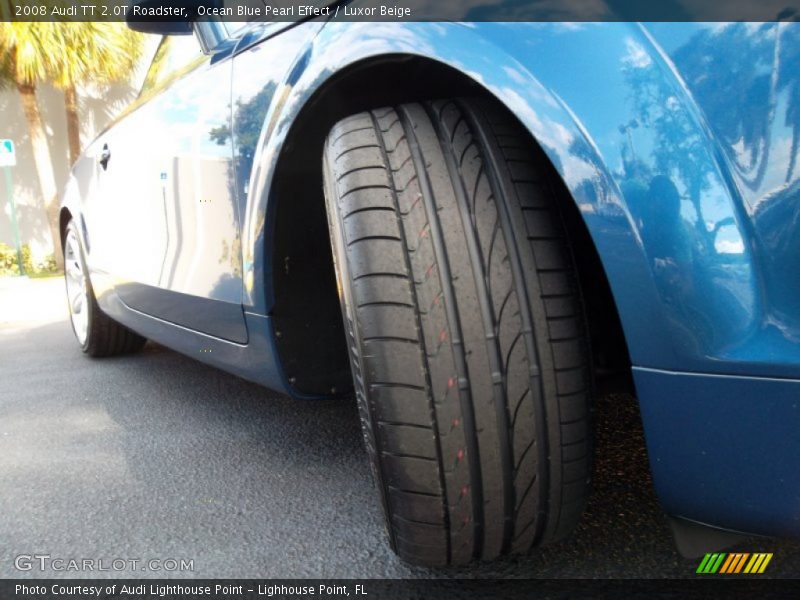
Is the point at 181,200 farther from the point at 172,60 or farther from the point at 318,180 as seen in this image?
the point at 172,60

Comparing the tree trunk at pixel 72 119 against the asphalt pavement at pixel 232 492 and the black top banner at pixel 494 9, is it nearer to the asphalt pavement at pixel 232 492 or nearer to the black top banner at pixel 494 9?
the asphalt pavement at pixel 232 492

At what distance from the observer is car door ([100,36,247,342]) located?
5.12 ft

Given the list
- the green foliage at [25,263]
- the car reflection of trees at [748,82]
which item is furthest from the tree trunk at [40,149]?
the car reflection of trees at [748,82]

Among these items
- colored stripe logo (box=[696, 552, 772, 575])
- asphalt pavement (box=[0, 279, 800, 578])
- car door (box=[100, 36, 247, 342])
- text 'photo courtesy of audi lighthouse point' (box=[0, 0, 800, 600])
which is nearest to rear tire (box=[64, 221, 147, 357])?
asphalt pavement (box=[0, 279, 800, 578])

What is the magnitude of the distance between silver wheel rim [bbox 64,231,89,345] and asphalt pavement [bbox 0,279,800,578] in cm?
61

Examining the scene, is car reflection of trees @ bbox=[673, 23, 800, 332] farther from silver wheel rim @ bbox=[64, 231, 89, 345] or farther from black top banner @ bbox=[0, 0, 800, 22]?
silver wheel rim @ bbox=[64, 231, 89, 345]

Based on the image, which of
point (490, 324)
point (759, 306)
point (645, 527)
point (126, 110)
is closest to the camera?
point (759, 306)

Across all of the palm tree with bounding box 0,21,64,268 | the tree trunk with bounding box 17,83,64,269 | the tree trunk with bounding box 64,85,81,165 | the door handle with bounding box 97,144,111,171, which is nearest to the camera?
the door handle with bounding box 97,144,111,171

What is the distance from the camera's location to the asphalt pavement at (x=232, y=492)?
1215 mm

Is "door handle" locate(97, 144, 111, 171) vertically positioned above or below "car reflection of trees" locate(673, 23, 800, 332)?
above

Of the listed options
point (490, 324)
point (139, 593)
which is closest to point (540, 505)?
point (490, 324)

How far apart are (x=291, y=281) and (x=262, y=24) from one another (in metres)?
0.59

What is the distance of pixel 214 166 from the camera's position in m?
1.57

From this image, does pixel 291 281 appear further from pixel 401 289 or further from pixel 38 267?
pixel 38 267
